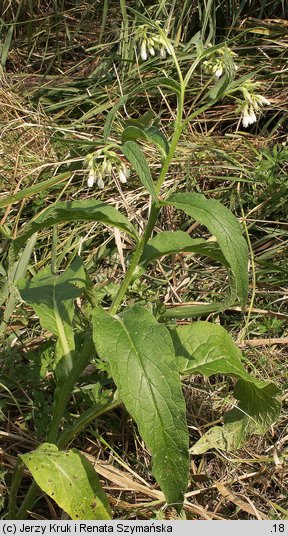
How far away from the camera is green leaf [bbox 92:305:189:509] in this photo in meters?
1.84

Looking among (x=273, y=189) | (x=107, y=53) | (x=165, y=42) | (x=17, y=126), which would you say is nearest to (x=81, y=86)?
(x=107, y=53)

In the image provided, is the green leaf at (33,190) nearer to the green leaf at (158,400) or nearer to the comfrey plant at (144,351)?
the comfrey plant at (144,351)

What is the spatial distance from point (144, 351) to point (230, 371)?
0.33 metres

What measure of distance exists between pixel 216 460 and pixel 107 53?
2.50 m

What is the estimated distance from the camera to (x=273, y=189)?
10.8ft

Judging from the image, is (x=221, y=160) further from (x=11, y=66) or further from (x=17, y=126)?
(x=11, y=66)

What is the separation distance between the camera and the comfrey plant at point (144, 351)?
6.08 ft

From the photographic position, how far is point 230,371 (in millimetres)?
2098

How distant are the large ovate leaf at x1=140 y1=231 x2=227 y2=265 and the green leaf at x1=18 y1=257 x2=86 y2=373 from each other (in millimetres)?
219

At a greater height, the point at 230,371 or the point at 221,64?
the point at 221,64

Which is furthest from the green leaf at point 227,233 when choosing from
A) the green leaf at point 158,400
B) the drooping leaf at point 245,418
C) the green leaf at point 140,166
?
the drooping leaf at point 245,418

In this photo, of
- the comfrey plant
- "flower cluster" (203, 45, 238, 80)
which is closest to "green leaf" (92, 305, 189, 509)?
the comfrey plant

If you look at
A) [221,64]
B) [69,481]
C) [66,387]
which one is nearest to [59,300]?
[66,387]

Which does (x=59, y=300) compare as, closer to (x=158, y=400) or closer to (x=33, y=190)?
(x=158, y=400)
